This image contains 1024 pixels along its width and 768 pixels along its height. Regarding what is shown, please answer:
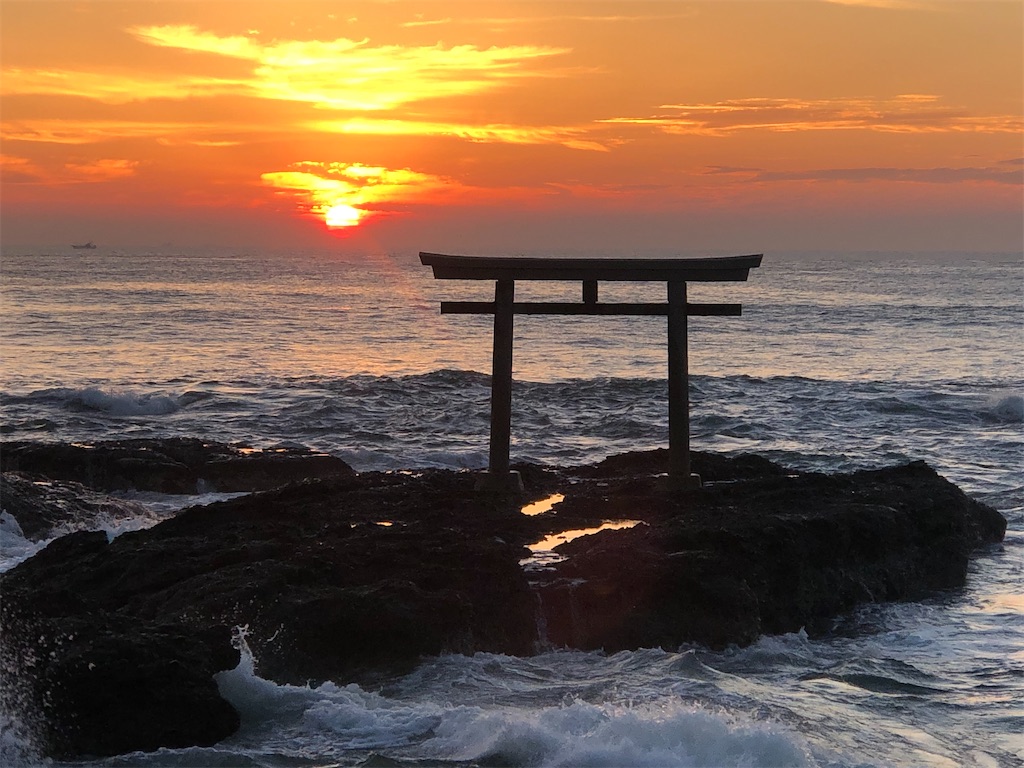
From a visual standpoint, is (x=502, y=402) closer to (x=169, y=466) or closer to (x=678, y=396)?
(x=678, y=396)

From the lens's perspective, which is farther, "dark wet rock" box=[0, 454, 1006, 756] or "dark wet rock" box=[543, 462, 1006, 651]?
"dark wet rock" box=[543, 462, 1006, 651]

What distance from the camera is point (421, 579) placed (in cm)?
830

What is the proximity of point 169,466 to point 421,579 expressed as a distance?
7111 millimetres

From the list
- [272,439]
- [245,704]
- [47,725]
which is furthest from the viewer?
[272,439]

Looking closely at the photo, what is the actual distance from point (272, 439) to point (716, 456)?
9747 mm

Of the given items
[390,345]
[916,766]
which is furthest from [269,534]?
[390,345]

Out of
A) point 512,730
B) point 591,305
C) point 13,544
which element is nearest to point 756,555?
point 512,730

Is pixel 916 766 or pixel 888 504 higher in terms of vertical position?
pixel 888 504

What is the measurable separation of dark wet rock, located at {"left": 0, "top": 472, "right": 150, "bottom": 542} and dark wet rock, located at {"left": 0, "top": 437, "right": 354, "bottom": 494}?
124 cm

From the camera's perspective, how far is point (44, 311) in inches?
1993

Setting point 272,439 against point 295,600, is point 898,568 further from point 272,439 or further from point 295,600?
point 272,439

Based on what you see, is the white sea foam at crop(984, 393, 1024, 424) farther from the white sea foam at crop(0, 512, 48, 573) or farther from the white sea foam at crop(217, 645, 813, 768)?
the white sea foam at crop(0, 512, 48, 573)

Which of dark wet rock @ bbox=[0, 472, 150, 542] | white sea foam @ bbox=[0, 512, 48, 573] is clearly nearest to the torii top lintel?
dark wet rock @ bbox=[0, 472, 150, 542]

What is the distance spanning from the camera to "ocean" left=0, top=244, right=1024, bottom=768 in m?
6.69
